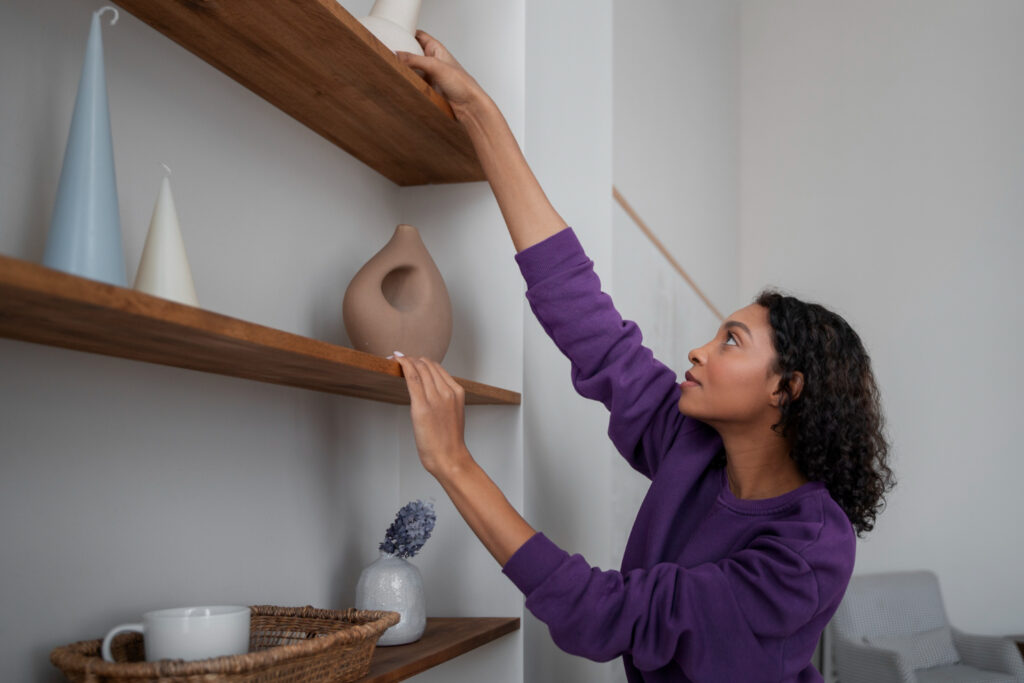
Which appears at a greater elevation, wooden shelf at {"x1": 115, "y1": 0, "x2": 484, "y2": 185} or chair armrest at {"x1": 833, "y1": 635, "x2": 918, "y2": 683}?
wooden shelf at {"x1": 115, "y1": 0, "x2": 484, "y2": 185}

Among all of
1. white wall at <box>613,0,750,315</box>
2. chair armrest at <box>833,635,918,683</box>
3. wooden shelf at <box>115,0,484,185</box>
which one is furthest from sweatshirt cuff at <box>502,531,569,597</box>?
chair armrest at <box>833,635,918,683</box>

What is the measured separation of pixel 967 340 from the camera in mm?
4406

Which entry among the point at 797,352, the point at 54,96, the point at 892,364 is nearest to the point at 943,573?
the point at 892,364

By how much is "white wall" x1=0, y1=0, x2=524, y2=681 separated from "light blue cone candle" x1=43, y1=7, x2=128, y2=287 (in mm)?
117

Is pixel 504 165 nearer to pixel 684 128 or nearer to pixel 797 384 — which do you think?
pixel 797 384

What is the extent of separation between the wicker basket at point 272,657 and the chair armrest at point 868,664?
9.82ft

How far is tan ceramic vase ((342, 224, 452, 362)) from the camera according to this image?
4.21ft

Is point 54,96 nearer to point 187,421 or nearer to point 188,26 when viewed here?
point 188,26

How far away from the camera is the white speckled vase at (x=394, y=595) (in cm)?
131

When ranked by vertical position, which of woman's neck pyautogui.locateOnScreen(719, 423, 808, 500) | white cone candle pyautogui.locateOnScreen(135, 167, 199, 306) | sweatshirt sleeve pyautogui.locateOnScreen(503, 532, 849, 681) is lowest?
sweatshirt sleeve pyautogui.locateOnScreen(503, 532, 849, 681)

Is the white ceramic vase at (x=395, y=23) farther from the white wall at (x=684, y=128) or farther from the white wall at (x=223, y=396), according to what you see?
the white wall at (x=684, y=128)

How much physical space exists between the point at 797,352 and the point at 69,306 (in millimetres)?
989

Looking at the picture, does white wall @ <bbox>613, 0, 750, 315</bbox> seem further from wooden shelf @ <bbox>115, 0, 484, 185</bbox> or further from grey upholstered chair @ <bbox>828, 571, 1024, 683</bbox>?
grey upholstered chair @ <bbox>828, 571, 1024, 683</bbox>

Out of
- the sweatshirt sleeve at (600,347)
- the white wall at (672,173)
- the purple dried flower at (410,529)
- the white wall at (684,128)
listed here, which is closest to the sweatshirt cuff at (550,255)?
the sweatshirt sleeve at (600,347)
